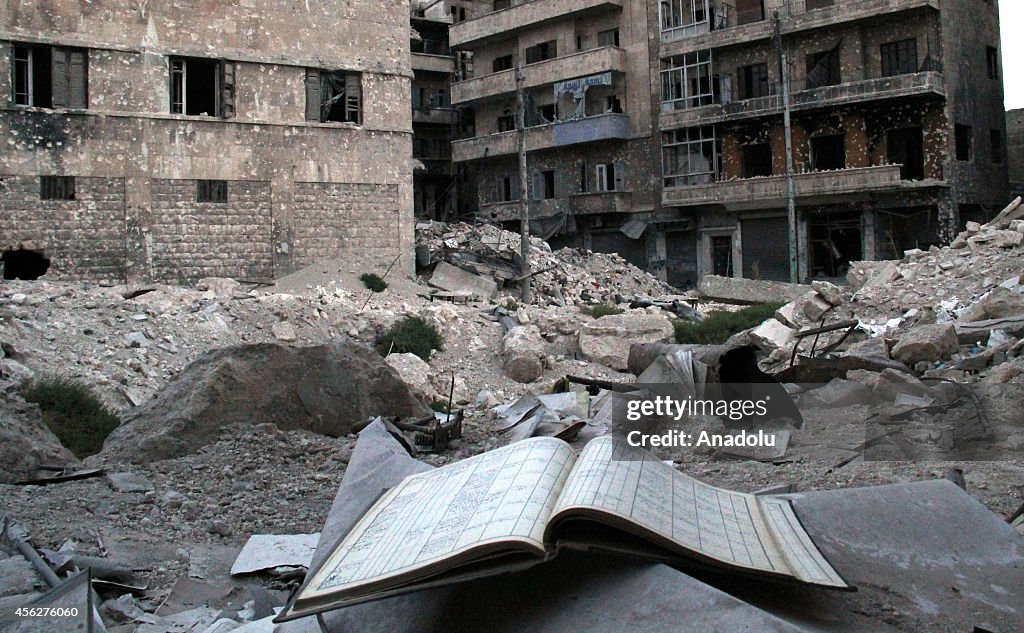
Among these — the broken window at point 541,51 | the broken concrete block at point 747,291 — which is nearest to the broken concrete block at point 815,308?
the broken concrete block at point 747,291

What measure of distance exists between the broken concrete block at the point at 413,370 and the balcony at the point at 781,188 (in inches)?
702

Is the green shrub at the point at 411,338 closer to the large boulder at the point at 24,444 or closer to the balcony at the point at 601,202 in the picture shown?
the large boulder at the point at 24,444

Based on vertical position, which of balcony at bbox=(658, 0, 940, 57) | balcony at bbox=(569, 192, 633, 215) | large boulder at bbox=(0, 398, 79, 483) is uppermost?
balcony at bbox=(658, 0, 940, 57)

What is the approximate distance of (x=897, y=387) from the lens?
6.71 metres

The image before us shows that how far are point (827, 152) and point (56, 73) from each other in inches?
872

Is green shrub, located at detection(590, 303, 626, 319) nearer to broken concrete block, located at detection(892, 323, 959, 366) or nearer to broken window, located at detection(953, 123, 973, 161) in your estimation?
broken concrete block, located at detection(892, 323, 959, 366)

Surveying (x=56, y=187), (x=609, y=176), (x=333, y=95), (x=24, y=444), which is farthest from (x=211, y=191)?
(x=609, y=176)

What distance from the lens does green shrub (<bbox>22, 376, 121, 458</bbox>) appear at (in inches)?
301

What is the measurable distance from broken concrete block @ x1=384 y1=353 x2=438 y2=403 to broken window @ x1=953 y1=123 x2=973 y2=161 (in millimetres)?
20710

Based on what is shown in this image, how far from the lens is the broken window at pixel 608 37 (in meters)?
33.6

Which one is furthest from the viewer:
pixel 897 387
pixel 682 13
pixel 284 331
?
pixel 682 13

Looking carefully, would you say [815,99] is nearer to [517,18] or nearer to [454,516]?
[517,18]

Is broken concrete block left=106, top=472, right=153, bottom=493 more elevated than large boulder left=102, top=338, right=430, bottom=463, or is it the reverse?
large boulder left=102, top=338, right=430, bottom=463

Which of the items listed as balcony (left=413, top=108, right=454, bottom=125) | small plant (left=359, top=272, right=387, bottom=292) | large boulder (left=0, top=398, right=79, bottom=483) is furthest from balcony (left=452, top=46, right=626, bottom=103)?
large boulder (left=0, top=398, right=79, bottom=483)
